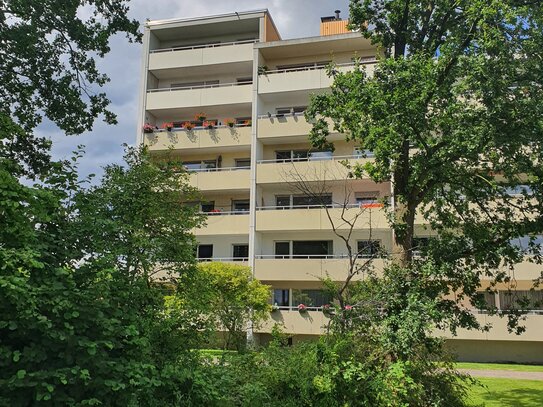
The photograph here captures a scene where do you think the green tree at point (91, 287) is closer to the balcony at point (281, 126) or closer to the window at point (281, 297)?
the window at point (281, 297)

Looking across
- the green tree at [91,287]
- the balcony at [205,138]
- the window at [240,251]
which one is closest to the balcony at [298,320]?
the window at [240,251]

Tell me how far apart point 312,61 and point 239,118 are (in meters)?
5.98

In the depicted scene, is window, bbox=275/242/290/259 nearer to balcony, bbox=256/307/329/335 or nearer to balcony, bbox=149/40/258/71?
balcony, bbox=256/307/329/335

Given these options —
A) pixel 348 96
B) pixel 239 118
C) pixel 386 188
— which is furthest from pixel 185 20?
pixel 348 96

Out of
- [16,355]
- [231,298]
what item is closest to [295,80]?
[231,298]

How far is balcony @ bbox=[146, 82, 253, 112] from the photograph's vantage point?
3038cm

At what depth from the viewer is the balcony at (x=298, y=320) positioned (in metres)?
25.7

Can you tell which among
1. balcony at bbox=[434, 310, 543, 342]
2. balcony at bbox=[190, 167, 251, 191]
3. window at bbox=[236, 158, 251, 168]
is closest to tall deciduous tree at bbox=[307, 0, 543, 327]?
balcony at bbox=[434, 310, 543, 342]

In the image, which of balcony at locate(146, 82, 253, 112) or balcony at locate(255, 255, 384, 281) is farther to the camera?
balcony at locate(146, 82, 253, 112)

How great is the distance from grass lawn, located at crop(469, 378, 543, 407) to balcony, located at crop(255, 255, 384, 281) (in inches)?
419

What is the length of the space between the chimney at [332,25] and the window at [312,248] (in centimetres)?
1549

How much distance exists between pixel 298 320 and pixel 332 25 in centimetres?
2101

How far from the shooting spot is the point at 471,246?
37.9ft

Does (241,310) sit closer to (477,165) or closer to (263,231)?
(477,165)
